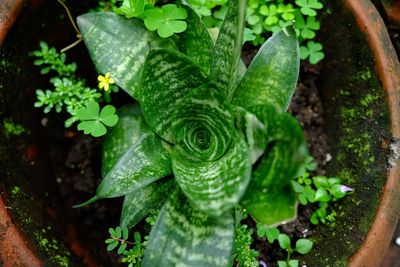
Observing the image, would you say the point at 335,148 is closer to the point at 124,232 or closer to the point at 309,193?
the point at 309,193

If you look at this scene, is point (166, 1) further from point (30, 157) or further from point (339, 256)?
point (339, 256)

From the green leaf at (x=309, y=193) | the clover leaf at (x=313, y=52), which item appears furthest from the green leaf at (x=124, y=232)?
the clover leaf at (x=313, y=52)

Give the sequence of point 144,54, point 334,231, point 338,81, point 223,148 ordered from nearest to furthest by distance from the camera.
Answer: point 223,148
point 144,54
point 334,231
point 338,81

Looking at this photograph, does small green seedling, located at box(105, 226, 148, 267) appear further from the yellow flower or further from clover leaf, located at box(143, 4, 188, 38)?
clover leaf, located at box(143, 4, 188, 38)

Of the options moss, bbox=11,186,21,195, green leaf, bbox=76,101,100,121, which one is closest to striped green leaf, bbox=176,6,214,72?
green leaf, bbox=76,101,100,121

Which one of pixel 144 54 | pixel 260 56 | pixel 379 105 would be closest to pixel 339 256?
pixel 379 105

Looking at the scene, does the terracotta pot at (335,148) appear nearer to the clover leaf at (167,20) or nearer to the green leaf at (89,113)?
the green leaf at (89,113)
